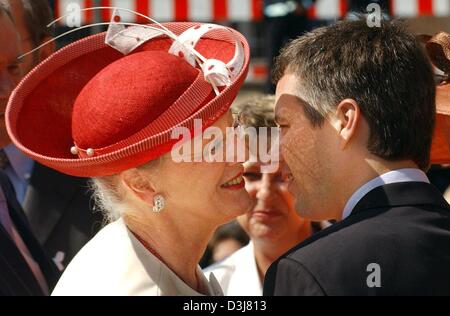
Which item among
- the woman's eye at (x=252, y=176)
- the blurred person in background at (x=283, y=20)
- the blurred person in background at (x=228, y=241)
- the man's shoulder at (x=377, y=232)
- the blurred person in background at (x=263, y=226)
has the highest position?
the man's shoulder at (x=377, y=232)

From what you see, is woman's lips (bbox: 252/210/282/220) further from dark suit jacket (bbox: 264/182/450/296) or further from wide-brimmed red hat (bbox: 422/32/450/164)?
dark suit jacket (bbox: 264/182/450/296)

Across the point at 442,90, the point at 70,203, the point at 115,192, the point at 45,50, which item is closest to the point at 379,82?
the point at 442,90

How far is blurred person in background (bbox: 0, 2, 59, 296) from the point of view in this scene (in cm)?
322

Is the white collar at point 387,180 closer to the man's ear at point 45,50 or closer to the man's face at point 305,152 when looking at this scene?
the man's face at point 305,152

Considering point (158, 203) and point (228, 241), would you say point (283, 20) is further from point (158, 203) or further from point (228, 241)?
point (158, 203)

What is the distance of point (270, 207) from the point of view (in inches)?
159

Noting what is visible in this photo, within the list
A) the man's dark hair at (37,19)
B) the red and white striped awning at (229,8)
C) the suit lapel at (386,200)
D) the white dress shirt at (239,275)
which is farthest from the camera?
the red and white striped awning at (229,8)

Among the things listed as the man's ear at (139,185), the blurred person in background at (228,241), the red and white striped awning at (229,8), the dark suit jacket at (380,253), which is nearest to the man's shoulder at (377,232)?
the dark suit jacket at (380,253)

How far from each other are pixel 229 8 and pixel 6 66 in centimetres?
477

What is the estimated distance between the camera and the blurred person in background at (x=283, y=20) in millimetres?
5992

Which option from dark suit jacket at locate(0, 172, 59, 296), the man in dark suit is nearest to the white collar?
the man in dark suit

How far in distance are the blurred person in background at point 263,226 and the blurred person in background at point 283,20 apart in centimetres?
199

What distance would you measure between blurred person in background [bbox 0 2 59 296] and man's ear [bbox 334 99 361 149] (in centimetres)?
130

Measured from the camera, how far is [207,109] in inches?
96.7
